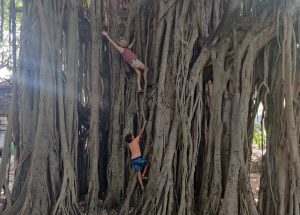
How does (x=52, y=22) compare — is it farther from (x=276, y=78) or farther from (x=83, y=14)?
(x=276, y=78)

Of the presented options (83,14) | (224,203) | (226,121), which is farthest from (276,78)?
(83,14)

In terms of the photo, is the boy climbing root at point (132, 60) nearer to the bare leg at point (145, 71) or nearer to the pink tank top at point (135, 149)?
the bare leg at point (145, 71)

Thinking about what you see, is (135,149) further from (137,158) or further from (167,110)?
(167,110)

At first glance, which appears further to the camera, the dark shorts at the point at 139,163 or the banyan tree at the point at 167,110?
the dark shorts at the point at 139,163

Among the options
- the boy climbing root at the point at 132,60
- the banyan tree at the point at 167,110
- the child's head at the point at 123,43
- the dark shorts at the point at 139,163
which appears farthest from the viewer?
the child's head at the point at 123,43

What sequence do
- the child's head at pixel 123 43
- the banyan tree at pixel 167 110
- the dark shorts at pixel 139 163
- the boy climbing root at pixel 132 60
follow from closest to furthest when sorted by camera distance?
1. the banyan tree at pixel 167 110
2. the dark shorts at pixel 139 163
3. the boy climbing root at pixel 132 60
4. the child's head at pixel 123 43

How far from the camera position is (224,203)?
324 cm

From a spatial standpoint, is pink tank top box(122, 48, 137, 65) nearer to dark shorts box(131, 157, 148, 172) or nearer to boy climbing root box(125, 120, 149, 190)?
boy climbing root box(125, 120, 149, 190)

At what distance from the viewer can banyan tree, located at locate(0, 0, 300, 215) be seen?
11.0 ft

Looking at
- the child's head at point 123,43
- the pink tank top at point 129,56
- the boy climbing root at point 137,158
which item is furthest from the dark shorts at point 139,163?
the child's head at point 123,43

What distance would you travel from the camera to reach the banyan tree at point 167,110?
3359mm

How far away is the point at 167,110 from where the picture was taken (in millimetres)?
3609

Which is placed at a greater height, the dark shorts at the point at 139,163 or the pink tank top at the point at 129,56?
the pink tank top at the point at 129,56

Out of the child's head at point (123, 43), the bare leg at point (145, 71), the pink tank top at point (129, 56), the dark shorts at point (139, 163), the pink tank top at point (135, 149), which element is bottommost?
the dark shorts at point (139, 163)
